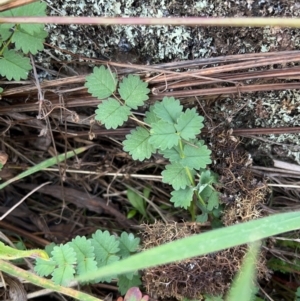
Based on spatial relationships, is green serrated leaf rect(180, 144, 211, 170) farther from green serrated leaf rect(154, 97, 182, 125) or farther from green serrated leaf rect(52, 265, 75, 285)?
green serrated leaf rect(52, 265, 75, 285)

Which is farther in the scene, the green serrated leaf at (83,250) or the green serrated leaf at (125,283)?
the green serrated leaf at (125,283)

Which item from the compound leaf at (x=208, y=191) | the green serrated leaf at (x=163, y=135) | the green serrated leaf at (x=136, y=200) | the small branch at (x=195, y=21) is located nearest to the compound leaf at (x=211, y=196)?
the compound leaf at (x=208, y=191)

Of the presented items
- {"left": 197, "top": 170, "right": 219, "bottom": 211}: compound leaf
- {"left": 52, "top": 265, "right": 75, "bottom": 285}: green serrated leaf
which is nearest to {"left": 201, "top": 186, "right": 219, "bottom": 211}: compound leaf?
{"left": 197, "top": 170, "right": 219, "bottom": 211}: compound leaf

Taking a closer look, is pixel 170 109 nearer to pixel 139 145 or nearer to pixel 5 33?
pixel 139 145

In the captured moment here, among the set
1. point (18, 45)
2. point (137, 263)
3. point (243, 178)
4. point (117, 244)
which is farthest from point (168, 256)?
point (18, 45)

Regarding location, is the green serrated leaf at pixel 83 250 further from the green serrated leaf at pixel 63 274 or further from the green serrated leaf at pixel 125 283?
the green serrated leaf at pixel 125 283

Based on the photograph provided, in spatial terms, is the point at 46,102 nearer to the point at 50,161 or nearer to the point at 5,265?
the point at 50,161
